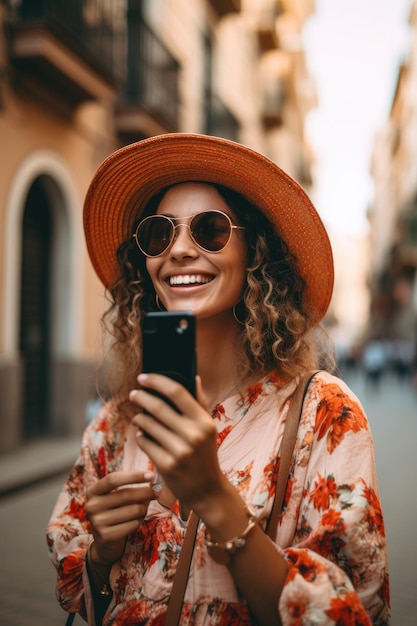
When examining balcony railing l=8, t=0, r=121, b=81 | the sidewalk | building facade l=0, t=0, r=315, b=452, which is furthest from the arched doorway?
balcony railing l=8, t=0, r=121, b=81

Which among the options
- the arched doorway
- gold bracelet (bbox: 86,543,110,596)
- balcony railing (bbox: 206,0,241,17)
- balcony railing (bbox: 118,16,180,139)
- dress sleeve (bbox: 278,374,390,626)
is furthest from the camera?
balcony railing (bbox: 206,0,241,17)

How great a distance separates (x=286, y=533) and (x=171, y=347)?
0.50 metres

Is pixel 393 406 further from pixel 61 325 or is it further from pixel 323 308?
pixel 323 308

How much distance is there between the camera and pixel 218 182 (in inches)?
71.3

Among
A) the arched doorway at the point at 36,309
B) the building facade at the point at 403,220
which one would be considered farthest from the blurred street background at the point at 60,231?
the building facade at the point at 403,220

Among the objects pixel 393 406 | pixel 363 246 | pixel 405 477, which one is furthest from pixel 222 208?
pixel 363 246

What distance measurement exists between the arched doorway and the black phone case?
315 inches

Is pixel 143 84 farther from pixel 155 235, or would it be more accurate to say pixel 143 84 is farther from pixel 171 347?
Answer: pixel 171 347

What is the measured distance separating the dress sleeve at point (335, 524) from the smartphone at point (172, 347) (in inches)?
15.0

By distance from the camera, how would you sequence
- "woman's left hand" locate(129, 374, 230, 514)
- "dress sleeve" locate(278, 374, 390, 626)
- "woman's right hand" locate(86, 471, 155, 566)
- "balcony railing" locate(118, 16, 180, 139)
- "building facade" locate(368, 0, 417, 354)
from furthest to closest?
"building facade" locate(368, 0, 417, 354) → "balcony railing" locate(118, 16, 180, 139) → "woman's right hand" locate(86, 471, 155, 566) → "dress sleeve" locate(278, 374, 390, 626) → "woman's left hand" locate(129, 374, 230, 514)

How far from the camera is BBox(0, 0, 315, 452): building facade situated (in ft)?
25.9

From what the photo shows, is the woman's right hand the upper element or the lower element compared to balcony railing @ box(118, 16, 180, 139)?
lower

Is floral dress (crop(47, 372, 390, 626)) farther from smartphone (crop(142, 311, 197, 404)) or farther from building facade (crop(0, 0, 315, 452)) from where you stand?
building facade (crop(0, 0, 315, 452))

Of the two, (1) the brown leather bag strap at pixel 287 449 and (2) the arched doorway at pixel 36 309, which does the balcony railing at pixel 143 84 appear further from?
(1) the brown leather bag strap at pixel 287 449
